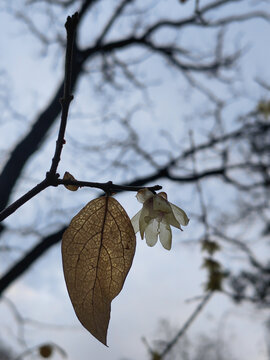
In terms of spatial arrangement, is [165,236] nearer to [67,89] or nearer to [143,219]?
[143,219]

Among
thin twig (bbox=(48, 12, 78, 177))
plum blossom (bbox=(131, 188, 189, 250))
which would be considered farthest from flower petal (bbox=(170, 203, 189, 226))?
thin twig (bbox=(48, 12, 78, 177))

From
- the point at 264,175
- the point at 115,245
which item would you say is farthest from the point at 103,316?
the point at 264,175

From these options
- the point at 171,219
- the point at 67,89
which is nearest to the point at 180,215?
the point at 171,219

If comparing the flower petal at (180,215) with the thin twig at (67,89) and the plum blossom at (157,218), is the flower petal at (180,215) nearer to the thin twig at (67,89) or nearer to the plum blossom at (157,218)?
the plum blossom at (157,218)

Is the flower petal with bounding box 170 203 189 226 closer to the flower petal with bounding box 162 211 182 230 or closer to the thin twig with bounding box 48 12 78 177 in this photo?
the flower petal with bounding box 162 211 182 230

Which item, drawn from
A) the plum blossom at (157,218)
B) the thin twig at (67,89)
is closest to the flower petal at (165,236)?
the plum blossom at (157,218)

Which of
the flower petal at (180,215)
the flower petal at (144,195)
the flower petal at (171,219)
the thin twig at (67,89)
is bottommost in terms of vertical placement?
the thin twig at (67,89)
